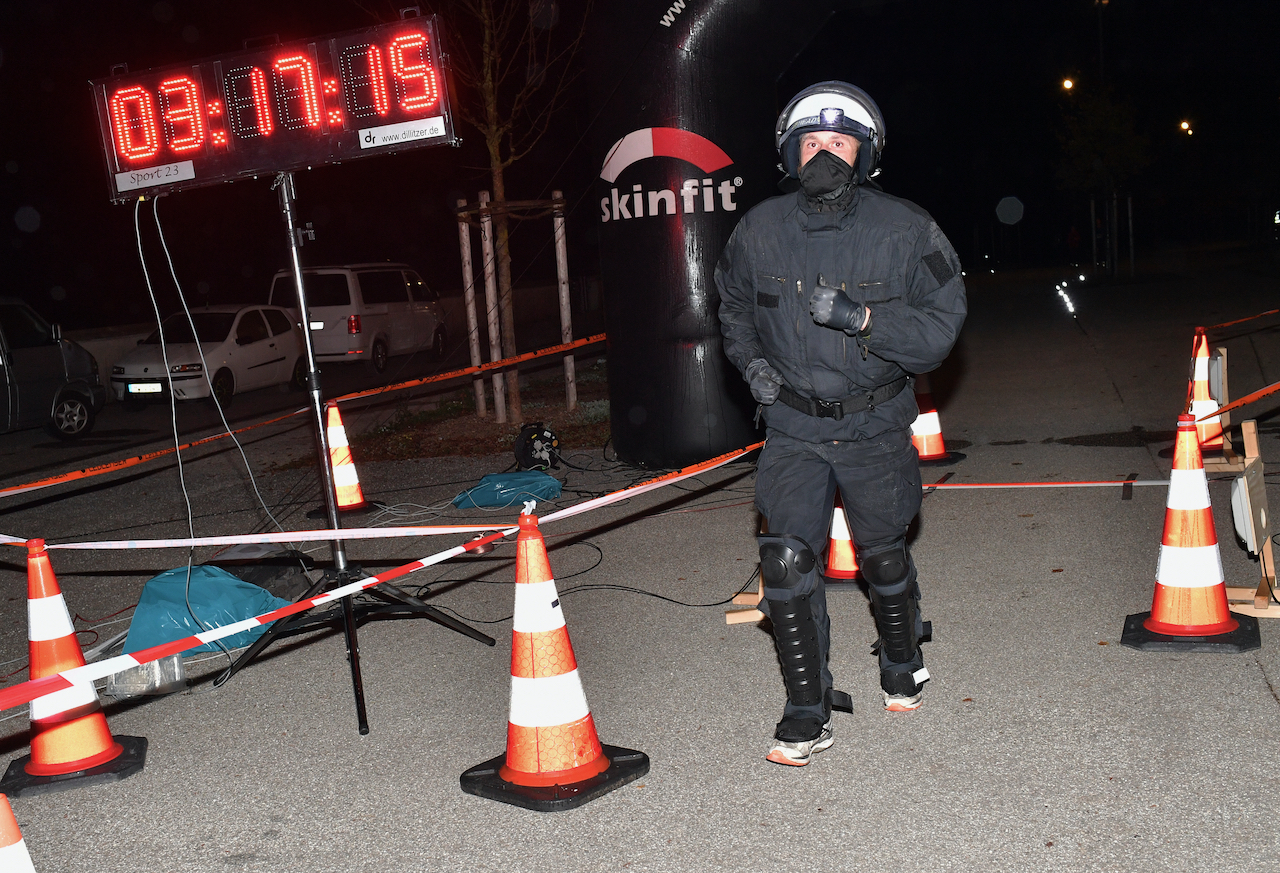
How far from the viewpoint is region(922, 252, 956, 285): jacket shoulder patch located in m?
4.02

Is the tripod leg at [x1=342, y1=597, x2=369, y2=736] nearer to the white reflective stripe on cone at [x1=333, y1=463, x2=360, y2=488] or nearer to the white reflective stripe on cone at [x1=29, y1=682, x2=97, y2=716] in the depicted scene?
the white reflective stripe on cone at [x1=29, y1=682, x2=97, y2=716]

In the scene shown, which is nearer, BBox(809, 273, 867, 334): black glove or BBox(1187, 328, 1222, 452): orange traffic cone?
BBox(809, 273, 867, 334): black glove

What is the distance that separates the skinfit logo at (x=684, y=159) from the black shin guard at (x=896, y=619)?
4.95m

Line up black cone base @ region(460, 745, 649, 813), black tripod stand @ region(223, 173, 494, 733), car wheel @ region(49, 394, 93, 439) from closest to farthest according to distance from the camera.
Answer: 1. black cone base @ region(460, 745, 649, 813)
2. black tripod stand @ region(223, 173, 494, 733)
3. car wheel @ region(49, 394, 93, 439)

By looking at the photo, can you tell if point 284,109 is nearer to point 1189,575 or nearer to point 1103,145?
point 1189,575

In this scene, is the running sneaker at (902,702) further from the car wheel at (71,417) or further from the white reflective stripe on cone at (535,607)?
the car wheel at (71,417)

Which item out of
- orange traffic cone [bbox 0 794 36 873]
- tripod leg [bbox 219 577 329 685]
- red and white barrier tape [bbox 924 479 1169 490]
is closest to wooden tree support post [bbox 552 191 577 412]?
red and white barrier tape [bbox 924 479 1169 490]

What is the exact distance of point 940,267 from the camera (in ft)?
13.2

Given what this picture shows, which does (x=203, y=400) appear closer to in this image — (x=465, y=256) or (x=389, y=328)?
(x=389, y=328)

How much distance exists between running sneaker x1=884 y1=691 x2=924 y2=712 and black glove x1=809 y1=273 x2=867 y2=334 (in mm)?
1445

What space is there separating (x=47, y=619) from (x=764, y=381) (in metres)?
2.80

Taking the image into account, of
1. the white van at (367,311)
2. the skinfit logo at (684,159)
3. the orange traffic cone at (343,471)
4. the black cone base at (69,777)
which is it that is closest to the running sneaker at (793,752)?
Answer: the black cone base at (69,777)

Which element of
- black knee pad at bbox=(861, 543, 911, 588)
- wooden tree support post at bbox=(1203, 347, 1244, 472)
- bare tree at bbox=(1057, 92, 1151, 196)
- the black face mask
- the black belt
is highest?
bare tree at bbox=(1057, 92, 1151, 196)

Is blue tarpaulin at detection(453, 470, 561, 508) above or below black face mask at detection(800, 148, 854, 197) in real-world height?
below
